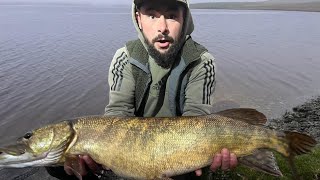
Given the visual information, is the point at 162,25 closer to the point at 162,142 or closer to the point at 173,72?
the point at 173,72

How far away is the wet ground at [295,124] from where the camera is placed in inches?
317

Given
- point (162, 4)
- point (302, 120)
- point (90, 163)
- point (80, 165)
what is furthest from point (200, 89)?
point (302, 120)

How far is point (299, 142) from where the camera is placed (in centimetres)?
390

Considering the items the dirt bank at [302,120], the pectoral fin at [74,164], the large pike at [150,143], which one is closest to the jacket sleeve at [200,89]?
the large pike at [150,143]

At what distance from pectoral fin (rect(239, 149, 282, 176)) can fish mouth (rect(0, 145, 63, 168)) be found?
2023mm

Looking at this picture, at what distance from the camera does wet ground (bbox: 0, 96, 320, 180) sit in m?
8.05

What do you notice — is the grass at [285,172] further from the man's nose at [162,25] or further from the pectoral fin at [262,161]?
the man's nose at [162,25]

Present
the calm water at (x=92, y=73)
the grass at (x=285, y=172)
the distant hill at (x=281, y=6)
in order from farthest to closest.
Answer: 1. the distant hill at (x=281, y=6)
2. the calm water at (x=92, y=73)
3. the grass at (x=285, y=172)

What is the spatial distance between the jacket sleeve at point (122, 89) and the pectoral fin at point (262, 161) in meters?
1.80

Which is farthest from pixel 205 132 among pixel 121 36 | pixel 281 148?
pixel 121 36

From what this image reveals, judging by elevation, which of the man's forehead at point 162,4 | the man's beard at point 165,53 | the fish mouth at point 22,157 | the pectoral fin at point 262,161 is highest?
the man's forehead at point 162,4

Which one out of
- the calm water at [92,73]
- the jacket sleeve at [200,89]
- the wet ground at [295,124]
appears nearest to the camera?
the jacket sleeve at [200,89]

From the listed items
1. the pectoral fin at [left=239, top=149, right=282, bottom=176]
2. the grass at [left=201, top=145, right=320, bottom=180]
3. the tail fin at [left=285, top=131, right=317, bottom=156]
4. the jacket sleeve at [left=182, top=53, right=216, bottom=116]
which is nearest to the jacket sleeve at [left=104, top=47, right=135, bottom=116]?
the jacket sleeve at [left=182, top=53, right=216, bottom=116]

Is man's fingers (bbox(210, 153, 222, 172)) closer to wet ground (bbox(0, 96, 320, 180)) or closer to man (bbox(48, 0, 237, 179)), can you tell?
man (bbox(48, 0, 237, 179))
